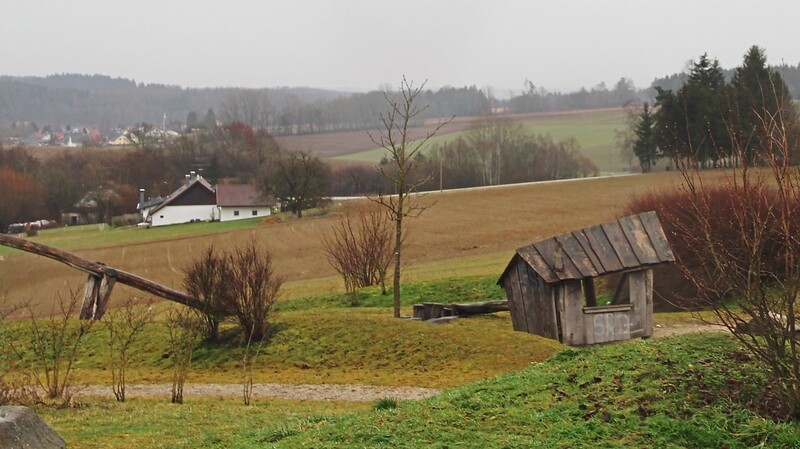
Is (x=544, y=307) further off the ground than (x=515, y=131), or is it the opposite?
(x=515, y=131)

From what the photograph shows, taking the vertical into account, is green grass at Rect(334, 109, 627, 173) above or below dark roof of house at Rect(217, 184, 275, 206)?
above

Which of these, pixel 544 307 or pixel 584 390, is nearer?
pixel 584 390

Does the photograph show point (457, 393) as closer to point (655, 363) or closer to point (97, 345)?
point (655, 363)

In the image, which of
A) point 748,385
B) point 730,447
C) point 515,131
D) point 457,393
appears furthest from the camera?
point 515,131

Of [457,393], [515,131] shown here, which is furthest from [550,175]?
[457,393]

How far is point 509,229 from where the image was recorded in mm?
51625

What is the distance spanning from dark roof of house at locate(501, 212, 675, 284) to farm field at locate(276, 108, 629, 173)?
258ft

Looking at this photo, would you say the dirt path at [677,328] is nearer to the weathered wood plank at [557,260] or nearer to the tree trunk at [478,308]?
the weathered wood plank at [557,260]

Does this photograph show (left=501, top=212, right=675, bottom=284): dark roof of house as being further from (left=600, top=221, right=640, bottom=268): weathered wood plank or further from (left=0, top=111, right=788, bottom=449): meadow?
(left=0, top=111, right=788, bottom=449): meadow

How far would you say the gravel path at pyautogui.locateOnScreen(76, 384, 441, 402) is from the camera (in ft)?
50.1

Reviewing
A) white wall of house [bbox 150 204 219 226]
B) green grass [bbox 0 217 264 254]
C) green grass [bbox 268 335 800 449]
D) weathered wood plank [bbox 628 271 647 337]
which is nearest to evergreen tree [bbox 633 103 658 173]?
green grass [bbox 0 217 264 254]

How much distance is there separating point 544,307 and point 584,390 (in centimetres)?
860

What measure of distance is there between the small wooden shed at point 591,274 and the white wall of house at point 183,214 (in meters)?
70.4

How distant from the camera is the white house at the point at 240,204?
83.8 meters
